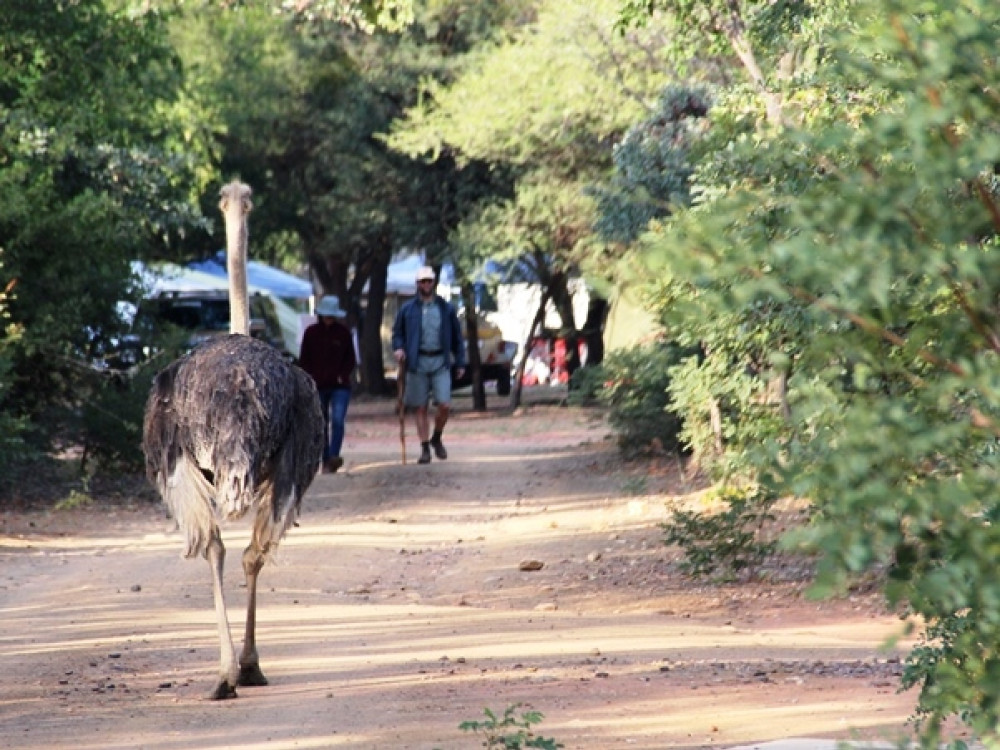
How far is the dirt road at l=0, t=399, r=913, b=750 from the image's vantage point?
7660mm

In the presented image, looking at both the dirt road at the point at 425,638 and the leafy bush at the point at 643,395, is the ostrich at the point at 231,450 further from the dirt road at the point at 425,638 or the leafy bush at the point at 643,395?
the leafy bush at the point at 643,395

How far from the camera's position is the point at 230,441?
8742 mm

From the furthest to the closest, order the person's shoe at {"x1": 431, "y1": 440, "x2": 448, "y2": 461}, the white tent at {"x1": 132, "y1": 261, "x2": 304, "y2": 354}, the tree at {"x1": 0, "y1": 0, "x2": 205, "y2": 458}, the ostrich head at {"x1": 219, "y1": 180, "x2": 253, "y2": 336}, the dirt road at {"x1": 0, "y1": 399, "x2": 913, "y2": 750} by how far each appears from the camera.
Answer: the white tent at {"x1": 132, "y1": 261, "x2": 304, "y2": 354} → the person's shoe at {"x1": 431, "y1": 440, "x2": 448, "y2": 461} → the tree at {"x1": 0, "y1": 0, "x2": 205, "y2": 458} → the ostrich head at {"x1": 219, "y1": 180, "x2": 253, "y2": 336} → the dirt road at {"x1": 0, "y1": 399, "x2": 913, "y2": 750}

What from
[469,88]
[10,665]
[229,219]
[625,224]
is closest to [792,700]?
[10,665]

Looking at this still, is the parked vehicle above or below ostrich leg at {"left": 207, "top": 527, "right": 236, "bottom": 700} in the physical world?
above

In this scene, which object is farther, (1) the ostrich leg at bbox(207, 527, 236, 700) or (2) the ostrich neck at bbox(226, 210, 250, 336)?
(2) the ostrich neck at bbox(226, 210, 250, 336)

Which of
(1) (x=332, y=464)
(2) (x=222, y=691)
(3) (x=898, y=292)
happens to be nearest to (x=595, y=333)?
(1) (x=332, y=464)

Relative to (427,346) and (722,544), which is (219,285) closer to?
(427,346)

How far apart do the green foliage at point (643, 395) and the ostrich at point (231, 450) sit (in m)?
9.92

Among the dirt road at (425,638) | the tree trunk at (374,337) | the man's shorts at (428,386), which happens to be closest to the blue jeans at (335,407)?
the man's shorts at (428,386)

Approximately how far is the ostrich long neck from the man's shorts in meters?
8.33

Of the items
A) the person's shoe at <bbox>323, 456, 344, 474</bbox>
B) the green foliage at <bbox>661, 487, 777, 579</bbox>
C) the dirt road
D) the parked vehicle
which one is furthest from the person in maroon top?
the green foliage at <bbox>661, 487, 777, 579</bbox>

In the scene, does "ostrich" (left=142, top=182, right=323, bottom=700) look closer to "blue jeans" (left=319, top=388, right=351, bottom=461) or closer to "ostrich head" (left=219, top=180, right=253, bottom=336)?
"ostrich head" (left=219, top=180, right=253, bottom=336)

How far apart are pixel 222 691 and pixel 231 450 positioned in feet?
3.76
